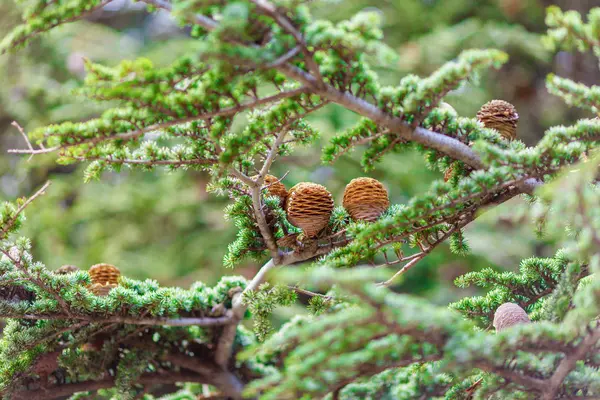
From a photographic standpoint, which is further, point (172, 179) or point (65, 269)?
point (172, 179)

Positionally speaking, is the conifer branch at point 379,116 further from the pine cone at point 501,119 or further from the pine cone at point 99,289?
the pine cone at point 99,289

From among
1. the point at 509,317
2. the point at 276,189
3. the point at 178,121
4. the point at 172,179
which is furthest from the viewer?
the point at 172,179

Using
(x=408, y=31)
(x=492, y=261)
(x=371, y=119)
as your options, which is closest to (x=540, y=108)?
(x=408, y=31)

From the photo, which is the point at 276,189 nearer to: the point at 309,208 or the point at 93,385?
the point at 309,208

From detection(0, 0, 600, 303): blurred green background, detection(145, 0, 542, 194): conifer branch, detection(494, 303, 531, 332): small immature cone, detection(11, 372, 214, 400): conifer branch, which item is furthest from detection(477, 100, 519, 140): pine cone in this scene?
detection(0, 0, 600, 303): blurred green background

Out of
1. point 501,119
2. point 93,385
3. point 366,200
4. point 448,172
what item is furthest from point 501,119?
point 93,385

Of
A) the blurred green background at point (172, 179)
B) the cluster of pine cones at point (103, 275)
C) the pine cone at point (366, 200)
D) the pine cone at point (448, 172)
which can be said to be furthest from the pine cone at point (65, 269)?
the blurred green background at point (172, 179)

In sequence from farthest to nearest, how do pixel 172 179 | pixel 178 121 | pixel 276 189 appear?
pixel 172 179
pixel 276 189
pixel 178 121

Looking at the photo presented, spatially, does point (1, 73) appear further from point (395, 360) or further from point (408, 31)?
point (395, 360)
